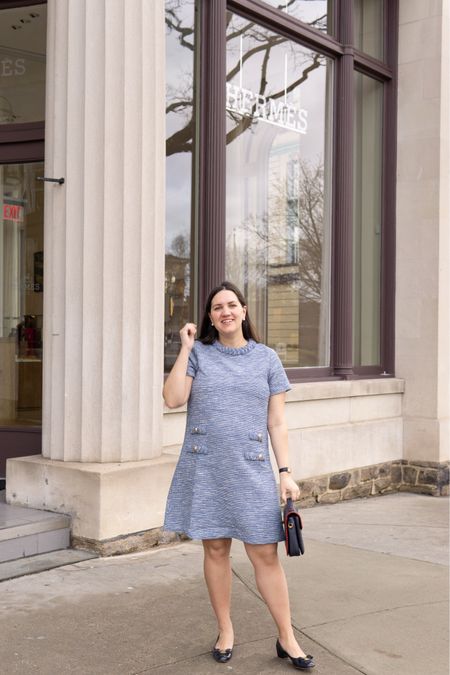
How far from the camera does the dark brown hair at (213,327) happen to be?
4023mm

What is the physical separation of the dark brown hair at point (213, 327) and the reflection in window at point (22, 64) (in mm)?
3809

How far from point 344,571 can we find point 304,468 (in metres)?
2.40

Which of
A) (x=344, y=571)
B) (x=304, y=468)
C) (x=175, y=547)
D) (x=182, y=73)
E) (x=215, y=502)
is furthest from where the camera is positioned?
(x=304, y=468)

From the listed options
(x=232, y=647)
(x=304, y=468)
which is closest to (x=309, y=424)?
(x=304, y=468)

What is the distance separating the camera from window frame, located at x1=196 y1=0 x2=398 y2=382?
23.8 feet

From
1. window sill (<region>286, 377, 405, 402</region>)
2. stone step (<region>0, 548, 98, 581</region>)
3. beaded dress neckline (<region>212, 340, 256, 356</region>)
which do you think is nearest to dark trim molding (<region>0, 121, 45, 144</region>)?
window sill (<region>286, 377, 405, 402</region>)

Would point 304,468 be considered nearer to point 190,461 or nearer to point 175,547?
point 175,547

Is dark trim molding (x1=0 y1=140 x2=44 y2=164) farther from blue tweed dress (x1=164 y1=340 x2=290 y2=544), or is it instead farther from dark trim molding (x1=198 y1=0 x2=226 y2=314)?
blue tweed dress (x1=164 y1=340 x2=290 y2=544)

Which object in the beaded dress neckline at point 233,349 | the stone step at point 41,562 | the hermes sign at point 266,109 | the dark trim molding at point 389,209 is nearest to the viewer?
the beaded dress neckline at point 233,349

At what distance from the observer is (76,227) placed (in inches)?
233

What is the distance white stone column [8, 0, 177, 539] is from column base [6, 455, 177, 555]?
1 centimetres

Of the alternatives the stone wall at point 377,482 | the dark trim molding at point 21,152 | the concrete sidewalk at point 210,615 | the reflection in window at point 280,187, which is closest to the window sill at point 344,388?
the reflection in window at point 280,187

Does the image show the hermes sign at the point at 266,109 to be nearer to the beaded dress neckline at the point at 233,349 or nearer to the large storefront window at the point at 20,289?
the large storefront window at the point at 20,289

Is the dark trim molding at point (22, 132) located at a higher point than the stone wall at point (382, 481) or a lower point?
higher
